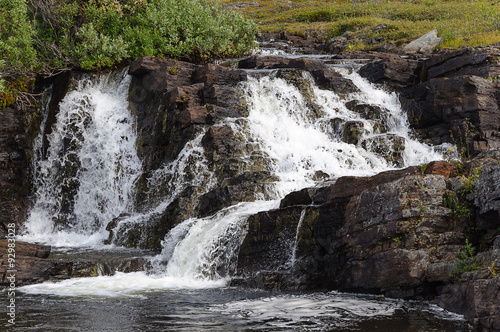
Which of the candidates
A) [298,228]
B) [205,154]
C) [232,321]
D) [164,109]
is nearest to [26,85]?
[164,109]

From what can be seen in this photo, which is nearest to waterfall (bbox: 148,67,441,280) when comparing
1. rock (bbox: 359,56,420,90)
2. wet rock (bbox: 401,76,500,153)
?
rock (bbox: 359,56,420,90)

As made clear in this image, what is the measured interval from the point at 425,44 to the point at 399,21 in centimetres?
1427

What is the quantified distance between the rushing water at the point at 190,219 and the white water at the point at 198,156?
0.05 m

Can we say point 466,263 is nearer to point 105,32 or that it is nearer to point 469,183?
point 469,183

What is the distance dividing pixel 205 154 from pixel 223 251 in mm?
6032

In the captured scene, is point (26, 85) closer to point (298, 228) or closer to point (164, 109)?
point (164, 109)

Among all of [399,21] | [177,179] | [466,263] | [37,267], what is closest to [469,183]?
[466,263]

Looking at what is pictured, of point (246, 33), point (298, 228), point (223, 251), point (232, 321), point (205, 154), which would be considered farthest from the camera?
point (246, 33)

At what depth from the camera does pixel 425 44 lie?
94.2 ft

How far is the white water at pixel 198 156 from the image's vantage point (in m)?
16.5

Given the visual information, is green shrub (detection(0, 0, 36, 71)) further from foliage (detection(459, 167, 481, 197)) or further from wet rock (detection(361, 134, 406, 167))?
foliage (detection(459, 167, 481, 197))

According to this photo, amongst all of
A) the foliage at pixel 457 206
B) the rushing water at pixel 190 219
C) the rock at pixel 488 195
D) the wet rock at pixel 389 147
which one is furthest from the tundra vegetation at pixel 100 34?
the rock at pixel 488 195

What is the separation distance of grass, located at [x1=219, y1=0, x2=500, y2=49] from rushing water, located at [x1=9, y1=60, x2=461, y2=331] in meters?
10.9

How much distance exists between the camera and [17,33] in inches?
922
